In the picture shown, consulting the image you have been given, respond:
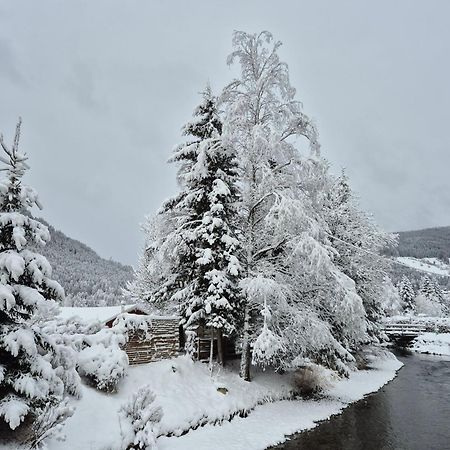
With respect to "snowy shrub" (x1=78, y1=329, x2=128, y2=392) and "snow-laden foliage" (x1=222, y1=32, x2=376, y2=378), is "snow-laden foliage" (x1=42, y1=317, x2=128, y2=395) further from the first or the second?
"snow-laden foliage" (x1=222, y1=32, x2=376, y2=378)

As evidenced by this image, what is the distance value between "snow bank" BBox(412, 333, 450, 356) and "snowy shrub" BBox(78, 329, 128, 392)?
123 ft

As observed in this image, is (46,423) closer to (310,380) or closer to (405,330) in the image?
(310,380)

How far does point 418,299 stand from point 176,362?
97.6m

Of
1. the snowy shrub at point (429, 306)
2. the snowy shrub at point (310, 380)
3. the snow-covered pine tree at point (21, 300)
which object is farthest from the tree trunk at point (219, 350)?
the snowy shrub at point (429, 306)

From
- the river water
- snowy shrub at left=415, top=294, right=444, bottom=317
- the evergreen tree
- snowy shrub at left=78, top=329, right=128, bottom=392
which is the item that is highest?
the evergreen tree

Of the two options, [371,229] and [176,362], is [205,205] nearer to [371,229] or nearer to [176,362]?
[176,362]

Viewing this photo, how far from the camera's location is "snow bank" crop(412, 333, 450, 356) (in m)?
39.4

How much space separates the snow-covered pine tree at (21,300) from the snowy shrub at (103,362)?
2.29m

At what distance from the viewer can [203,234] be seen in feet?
48.2

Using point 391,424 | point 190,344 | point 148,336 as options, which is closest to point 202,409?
point 148,336

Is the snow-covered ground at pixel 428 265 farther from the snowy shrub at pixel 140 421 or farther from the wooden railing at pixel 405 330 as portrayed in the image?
the snowy shrub at pixel 140 421

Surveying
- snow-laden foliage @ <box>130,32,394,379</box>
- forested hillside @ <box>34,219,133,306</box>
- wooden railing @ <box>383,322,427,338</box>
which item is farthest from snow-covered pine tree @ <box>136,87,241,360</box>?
forested hillside @ <box>34,219,133,306</box>

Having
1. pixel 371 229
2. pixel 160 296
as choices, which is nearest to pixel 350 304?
pixel 160 296

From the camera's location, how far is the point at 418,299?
9638 cm
